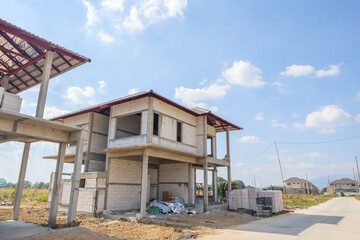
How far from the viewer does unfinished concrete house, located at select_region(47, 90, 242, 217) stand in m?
15.6

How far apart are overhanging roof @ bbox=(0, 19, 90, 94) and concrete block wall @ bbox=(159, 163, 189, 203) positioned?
12.1 m

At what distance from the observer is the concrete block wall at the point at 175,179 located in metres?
19.6

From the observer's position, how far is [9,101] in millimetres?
8750

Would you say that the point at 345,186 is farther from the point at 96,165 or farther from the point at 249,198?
the point at 96,165

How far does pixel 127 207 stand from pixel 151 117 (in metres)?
7.13

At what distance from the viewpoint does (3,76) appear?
1297cm

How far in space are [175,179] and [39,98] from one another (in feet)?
42.6

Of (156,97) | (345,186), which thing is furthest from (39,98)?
(345,186)

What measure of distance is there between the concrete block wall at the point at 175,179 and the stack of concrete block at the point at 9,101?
13562 millimetres

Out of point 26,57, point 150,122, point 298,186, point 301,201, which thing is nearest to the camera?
point 26,57

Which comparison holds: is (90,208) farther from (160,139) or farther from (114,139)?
(160,139)

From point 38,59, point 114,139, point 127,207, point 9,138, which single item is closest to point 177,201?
point 127,207

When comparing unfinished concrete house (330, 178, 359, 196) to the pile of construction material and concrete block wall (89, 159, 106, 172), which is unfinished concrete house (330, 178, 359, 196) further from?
concrete block wall (89, 159, 106, 172)

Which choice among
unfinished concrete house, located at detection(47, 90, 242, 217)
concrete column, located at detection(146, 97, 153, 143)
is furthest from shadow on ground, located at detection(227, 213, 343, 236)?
concrete column, located at detection(146, 97, 153, 143)
